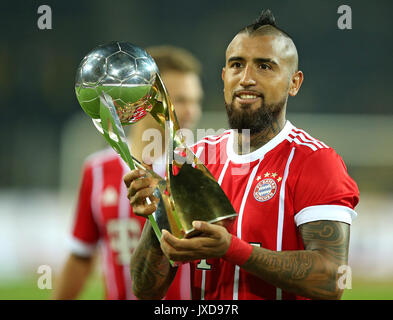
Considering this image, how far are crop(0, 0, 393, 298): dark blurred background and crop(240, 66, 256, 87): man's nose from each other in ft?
19.5

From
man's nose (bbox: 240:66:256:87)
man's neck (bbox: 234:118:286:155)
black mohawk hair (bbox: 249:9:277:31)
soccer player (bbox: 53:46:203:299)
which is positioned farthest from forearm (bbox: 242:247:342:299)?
soccer player (bbox: 53:46:203:299)

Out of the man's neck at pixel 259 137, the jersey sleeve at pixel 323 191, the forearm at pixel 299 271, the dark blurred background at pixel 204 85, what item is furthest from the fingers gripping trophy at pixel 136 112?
the dark blurred background at pixel 204 85

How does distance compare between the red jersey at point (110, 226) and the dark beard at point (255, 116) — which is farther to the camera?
the red jersey at point (110, 226)

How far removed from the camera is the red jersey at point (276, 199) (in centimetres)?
212

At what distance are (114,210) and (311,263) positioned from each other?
5.63ft

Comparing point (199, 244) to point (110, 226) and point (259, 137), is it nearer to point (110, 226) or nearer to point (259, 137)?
point (259, 137)

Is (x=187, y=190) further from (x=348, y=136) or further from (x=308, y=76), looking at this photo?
(x=308, y=76)

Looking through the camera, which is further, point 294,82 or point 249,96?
point 294,82

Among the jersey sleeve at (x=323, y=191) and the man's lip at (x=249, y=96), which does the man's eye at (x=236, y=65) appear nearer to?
the man's lip at (x=249, y=96)

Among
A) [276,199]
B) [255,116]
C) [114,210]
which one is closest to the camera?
[276,199]

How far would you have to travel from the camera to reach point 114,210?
3482mm

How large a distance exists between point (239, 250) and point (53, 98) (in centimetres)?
836

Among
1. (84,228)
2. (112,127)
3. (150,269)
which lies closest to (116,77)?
(112,127)

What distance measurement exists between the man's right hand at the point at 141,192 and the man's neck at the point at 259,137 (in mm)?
622
